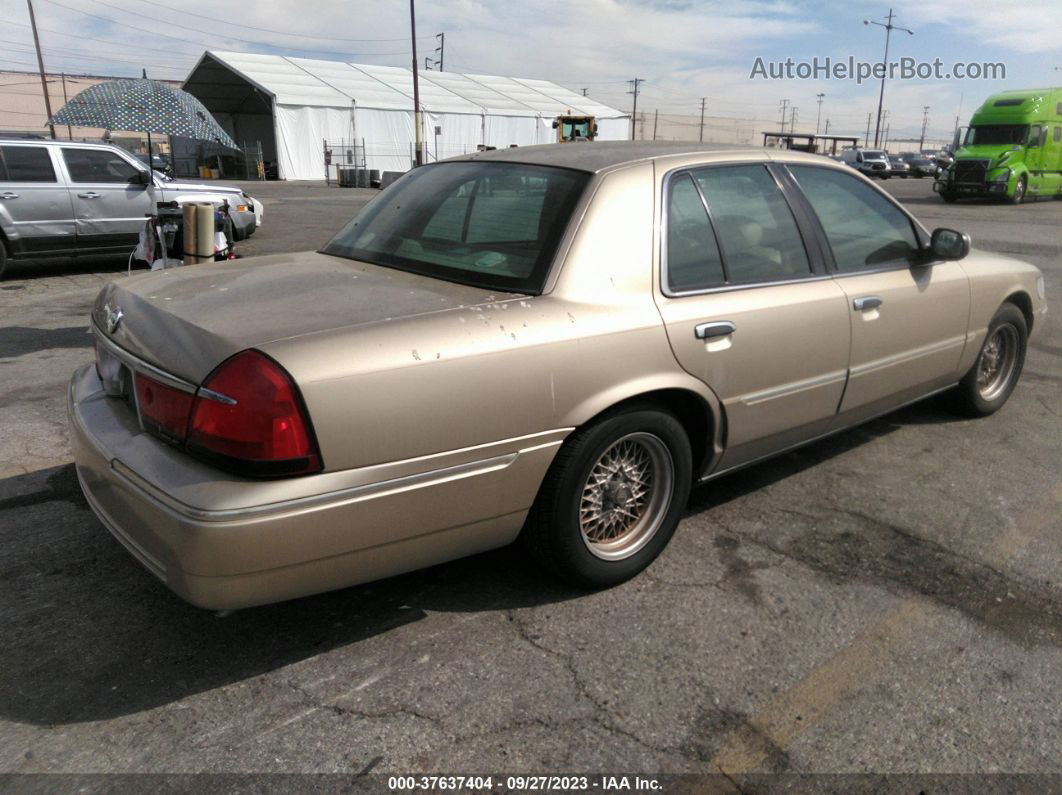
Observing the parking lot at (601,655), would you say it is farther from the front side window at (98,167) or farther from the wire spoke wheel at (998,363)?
the front side window at (98,167)

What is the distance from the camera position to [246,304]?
8.64 ft

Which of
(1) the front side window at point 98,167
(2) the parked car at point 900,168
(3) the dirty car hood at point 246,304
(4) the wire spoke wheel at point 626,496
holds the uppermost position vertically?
(2) the parked car at point 900,168

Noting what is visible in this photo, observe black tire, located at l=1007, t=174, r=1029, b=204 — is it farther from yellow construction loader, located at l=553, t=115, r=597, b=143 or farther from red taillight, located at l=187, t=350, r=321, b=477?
red taillight, located at l=187, t=350, r=321, b=477

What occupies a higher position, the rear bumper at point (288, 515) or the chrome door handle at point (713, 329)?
the chrome door handle at point (713, 329)

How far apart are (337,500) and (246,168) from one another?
46.4m

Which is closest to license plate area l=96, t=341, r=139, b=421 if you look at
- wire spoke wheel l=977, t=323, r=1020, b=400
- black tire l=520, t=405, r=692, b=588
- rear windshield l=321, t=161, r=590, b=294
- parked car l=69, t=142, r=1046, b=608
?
parked car l=69, t=142, r=1046, b=608

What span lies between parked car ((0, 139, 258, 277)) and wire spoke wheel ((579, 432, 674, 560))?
8.98 metres

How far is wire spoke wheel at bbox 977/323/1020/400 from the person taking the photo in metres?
4.94

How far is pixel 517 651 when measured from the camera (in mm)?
2646

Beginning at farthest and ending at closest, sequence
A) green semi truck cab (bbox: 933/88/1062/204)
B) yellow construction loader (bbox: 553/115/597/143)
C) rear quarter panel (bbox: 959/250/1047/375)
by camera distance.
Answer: yellow construction loader (bbox: 553/115/597/143), green semi truck cab (bbox: 933/88/1062/204), rear quarter panel (bbox: 959/250/1047/375)

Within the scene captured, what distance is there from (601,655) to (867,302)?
210 cm

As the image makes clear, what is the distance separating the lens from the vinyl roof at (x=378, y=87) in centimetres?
4284

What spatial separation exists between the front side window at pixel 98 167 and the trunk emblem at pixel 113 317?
8622 millimetres

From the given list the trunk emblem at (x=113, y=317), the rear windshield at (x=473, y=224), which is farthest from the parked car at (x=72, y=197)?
the trunk emblem at (x=113, y=317)
